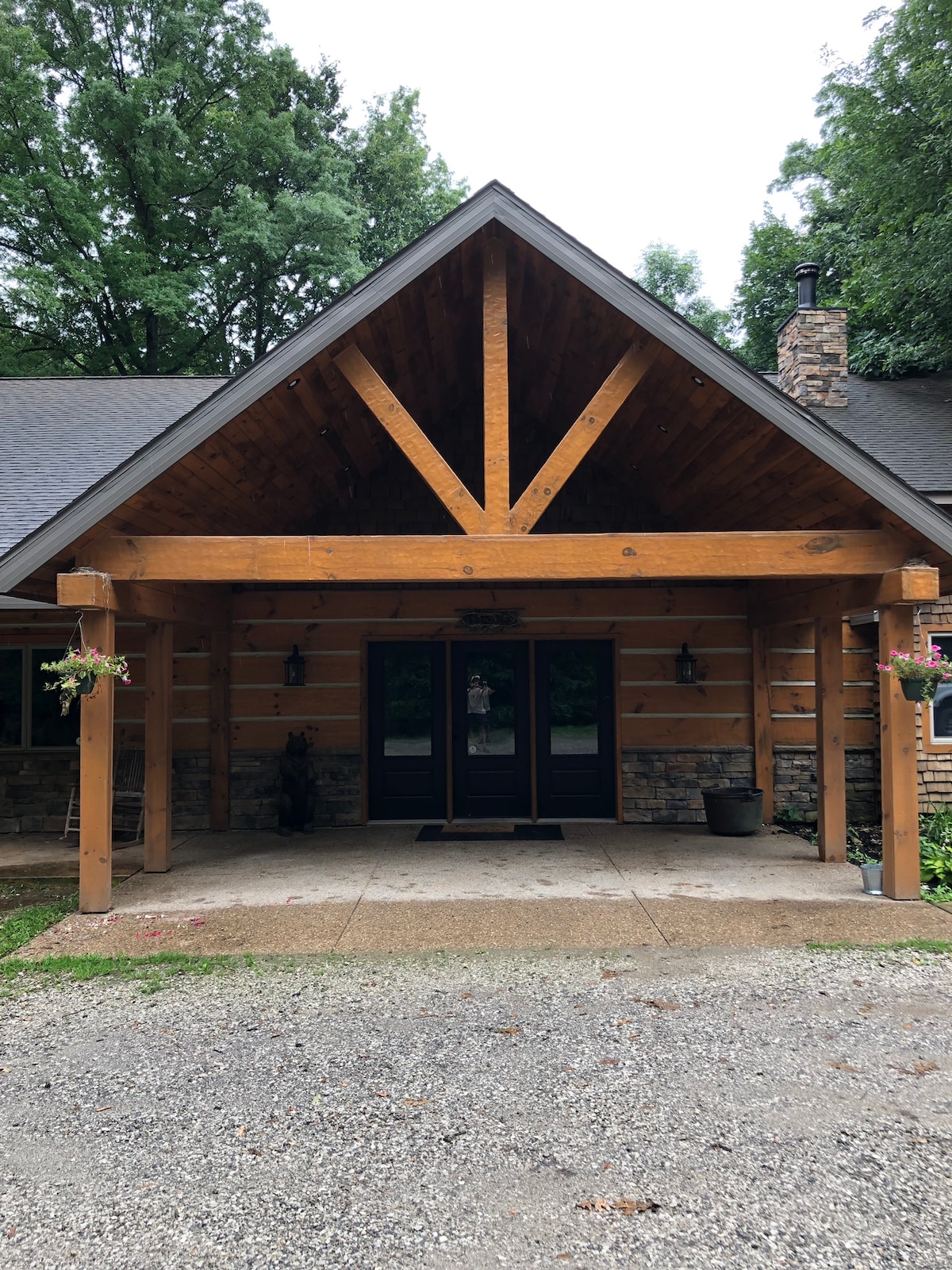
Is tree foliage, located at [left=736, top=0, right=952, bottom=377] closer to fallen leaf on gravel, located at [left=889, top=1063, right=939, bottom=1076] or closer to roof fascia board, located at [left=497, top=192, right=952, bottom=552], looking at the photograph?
roof fascia board, located at [left=497, top=192, right=952, bottom=552]

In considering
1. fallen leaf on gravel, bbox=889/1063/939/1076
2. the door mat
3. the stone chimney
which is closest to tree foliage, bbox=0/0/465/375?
the stone chimney

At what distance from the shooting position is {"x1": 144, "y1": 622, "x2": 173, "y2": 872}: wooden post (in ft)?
23.2

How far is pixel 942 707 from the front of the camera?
877 centimetres

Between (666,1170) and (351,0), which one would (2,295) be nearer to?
(351,0)

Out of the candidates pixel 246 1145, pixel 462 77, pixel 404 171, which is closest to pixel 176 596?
pixel 246 1145

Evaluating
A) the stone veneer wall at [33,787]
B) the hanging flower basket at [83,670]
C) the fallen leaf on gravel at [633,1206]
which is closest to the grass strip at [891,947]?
the fallen leaf on gravel at [633,1206]

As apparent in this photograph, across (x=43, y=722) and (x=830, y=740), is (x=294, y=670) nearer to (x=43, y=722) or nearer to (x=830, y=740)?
(x=43, y=722)

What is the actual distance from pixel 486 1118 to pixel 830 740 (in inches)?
199

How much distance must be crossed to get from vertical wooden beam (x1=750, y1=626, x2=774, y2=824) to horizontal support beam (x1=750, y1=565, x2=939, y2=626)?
2.08 feet

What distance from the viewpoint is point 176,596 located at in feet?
23.5

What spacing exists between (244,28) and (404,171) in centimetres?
538

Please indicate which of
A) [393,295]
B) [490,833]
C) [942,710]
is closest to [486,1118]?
[393,295]

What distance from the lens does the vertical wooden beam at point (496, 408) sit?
222 inches

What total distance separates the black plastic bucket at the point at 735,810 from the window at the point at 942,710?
214 cm
